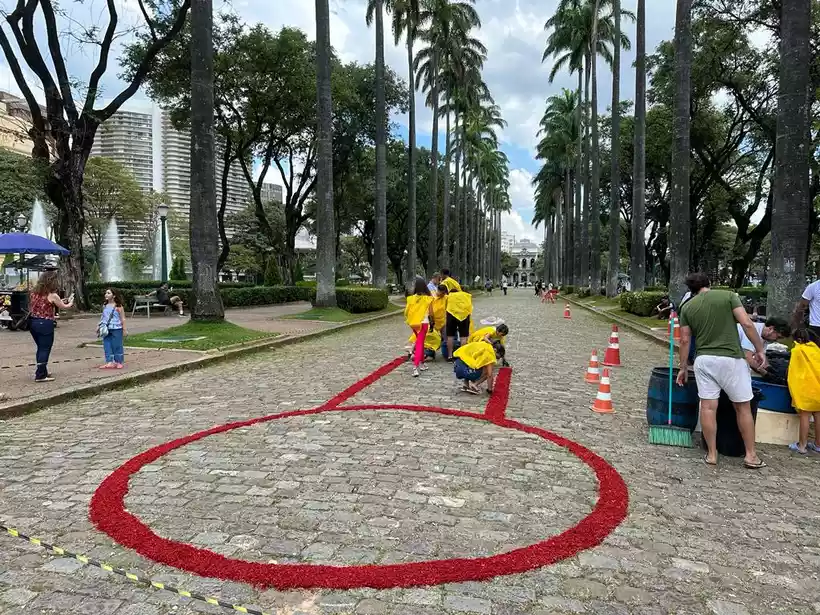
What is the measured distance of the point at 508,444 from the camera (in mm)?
5199

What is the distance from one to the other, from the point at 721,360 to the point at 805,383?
40.0 inches

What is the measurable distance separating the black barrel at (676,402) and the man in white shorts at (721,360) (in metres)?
0.66

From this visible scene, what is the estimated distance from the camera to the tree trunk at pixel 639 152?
21312mm

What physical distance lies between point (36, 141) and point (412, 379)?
642 inches

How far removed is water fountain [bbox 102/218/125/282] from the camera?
51719 mm

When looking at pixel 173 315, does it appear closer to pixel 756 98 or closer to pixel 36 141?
pixel 36 141

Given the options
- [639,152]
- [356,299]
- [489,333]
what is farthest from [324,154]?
[489,333]

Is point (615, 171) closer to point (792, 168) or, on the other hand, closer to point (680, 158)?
point (680, 158)

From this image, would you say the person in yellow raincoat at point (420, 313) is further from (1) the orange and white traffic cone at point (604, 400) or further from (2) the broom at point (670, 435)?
(2) the broom at point (670, 435)

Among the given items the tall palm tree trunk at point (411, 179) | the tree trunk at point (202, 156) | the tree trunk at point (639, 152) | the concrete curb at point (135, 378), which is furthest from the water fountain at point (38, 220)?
the tree trunk at point (639, 152)

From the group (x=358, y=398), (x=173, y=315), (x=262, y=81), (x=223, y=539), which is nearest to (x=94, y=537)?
(x=223, y=539)

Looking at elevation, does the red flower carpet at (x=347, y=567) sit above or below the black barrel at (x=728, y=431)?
below

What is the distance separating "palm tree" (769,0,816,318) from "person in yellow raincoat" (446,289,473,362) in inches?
180

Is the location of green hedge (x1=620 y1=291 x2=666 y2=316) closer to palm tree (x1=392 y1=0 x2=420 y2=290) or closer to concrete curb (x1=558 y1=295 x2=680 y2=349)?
concrete curb (x1=558 y1=295 x2=680 y2=349)
